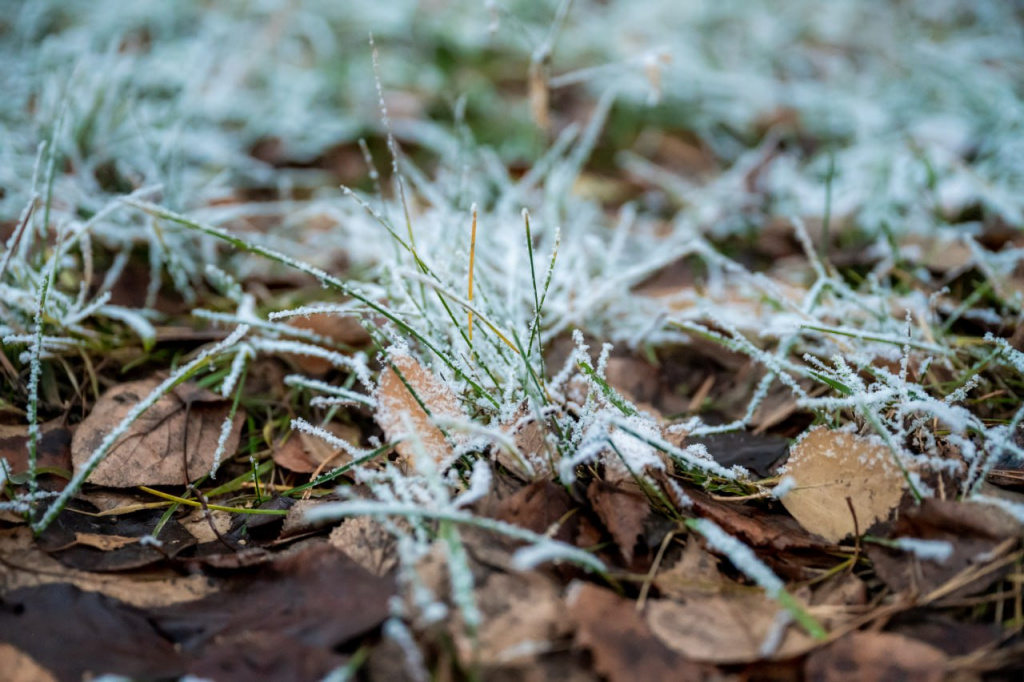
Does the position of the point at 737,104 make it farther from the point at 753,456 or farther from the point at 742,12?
the point at 753,456

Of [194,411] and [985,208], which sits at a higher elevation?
[985,208]

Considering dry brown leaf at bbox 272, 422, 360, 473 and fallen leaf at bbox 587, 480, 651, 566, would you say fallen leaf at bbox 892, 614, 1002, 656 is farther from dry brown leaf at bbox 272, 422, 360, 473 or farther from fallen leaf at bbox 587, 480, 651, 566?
dry brown leaf at bbox 272, 422, 360, 473

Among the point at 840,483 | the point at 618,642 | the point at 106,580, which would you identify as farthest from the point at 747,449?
the point at 106,580

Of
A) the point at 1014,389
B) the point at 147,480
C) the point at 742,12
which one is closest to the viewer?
the point at 147,480

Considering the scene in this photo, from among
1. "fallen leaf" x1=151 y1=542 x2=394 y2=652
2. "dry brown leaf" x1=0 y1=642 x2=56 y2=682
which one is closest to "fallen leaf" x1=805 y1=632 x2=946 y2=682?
"fallen leaf" x1=151 y1=542 x2=394 y2=652

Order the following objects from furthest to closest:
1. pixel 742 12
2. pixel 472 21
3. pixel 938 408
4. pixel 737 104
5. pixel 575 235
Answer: pixel 742 12
pixel 472 21
pixel 737 104
pixel 575 235
pixel 938 408

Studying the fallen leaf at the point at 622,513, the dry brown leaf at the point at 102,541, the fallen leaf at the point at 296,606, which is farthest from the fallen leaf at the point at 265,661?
the fallen leaf at the point at 622,513

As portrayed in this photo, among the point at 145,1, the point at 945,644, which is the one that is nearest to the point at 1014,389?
the point at 945,644
